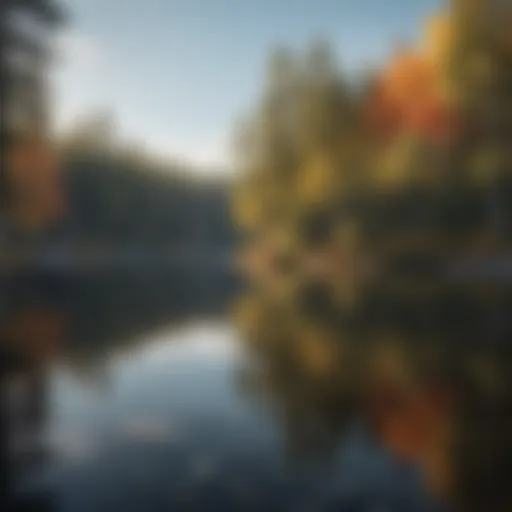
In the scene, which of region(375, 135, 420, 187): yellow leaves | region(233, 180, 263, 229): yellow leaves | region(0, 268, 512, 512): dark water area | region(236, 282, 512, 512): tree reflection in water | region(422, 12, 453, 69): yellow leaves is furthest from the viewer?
region(233, 180, 263, 229): yellow leaves

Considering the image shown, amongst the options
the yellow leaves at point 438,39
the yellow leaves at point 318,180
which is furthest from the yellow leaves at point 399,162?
the yellow leaves at point 438,39

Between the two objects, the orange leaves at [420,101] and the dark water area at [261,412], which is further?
the orange leaves at [420,101]

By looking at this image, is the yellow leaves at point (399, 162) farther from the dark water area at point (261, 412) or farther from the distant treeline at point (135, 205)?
the dark water area at point (261, 412)

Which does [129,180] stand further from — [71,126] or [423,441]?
[423,441]

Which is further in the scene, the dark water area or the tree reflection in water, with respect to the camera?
the tree reflection in water

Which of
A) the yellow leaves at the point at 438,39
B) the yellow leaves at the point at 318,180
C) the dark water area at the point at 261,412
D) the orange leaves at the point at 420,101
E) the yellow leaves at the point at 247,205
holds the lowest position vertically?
the dark water area at the point at 261,412

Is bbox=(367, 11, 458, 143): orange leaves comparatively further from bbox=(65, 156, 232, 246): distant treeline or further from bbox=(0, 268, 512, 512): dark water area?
bbox=(0, 268, 512, 512): dark water area

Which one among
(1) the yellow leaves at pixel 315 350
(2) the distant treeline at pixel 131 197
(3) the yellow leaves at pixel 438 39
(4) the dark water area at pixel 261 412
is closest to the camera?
(4) the dark water area at pixel 261 412

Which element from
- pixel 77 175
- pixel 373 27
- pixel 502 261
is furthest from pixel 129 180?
pixel 502 261

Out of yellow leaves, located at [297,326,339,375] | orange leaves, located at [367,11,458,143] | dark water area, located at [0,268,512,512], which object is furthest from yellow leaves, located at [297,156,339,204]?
yellow leaves, located at [297,326,339,375]

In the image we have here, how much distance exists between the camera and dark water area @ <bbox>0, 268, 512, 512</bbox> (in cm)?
186

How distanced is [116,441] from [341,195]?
5.21 meters

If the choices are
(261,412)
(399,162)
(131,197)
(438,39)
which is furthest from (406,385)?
(131,197)

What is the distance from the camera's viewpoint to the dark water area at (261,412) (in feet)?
6.09
